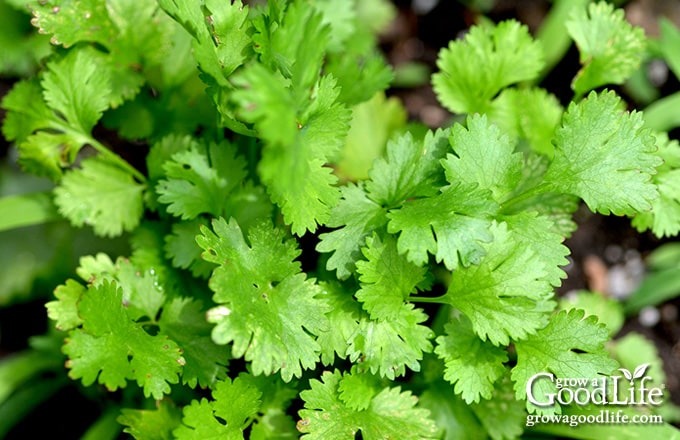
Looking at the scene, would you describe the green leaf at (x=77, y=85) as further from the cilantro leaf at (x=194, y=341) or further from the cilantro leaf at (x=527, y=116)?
the cilantro leaf at (x=527, y=116)

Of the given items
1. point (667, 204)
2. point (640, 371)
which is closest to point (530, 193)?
Answer: point (667, 204)

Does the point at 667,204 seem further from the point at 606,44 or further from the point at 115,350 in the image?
the point at 115,350

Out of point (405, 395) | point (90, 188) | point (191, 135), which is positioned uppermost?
point (191, 135)

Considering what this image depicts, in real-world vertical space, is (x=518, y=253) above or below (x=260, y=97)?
below

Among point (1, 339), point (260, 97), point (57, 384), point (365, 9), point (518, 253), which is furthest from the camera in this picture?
point (365, 9)

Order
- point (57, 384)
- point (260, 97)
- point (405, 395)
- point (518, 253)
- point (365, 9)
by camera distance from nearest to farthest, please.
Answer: point (260, 97) < point (518, 253) < point (405, 395) < point (57, 384) < point (365, 9)

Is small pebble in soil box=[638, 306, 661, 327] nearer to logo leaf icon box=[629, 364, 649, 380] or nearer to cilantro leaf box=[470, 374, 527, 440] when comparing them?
logo leaf icon box=[629, 364, 649, 380]

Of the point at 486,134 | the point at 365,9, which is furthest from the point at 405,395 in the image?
the point at 365,9

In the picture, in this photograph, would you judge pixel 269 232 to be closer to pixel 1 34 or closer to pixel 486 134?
pixel 486 134
